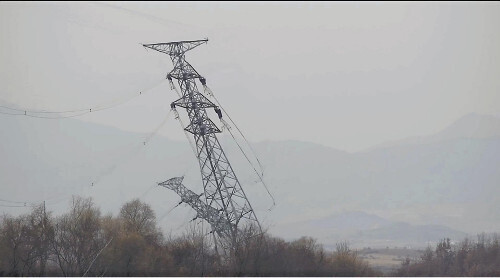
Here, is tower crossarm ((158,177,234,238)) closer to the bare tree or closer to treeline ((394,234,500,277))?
the bare tree

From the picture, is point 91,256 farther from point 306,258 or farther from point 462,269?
point 462,269

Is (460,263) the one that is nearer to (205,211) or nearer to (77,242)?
(205,211)

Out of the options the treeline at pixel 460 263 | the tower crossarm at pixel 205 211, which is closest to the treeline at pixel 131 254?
the tower crossarm at pixel 205 211

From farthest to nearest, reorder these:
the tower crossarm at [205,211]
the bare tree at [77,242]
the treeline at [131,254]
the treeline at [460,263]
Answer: the treeline at [460,263] → the bare tree at [77,242] → the tower crossarm at [205,211] → the treeline at [131,254]

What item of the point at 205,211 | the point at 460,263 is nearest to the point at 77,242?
the point at 205,211

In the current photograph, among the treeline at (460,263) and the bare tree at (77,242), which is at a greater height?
the bare tree at (77,242)

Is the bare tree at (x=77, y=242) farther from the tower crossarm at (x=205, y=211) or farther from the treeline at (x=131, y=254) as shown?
the tower crossarm at (x=205, y=211)

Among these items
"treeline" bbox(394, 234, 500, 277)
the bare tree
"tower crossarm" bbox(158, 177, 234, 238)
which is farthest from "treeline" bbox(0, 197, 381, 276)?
"treeline" bbox(394, 234, 500, 277)

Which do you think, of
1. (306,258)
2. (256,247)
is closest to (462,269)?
(306,258)
